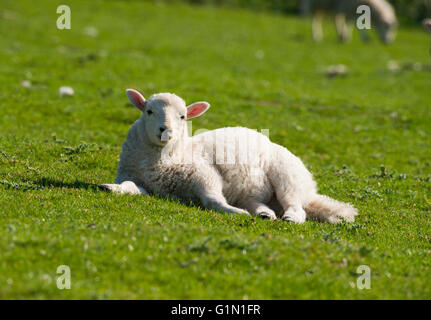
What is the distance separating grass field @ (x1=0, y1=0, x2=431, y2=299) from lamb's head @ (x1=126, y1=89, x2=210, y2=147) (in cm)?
108

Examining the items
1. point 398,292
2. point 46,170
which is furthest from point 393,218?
point 46,170

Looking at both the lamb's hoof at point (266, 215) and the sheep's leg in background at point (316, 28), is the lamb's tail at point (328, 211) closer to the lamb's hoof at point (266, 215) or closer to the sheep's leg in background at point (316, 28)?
the lamb's hoof at point (266, 215)

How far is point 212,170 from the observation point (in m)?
10.6

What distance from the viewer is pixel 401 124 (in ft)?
69.4

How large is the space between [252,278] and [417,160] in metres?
11.3

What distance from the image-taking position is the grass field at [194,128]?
7.41 meters

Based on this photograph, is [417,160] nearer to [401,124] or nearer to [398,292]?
[401,124]

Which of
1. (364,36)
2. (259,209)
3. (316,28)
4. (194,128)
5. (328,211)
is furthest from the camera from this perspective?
(364,36)

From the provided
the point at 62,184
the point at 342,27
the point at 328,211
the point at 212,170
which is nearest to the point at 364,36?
the point at 342,27

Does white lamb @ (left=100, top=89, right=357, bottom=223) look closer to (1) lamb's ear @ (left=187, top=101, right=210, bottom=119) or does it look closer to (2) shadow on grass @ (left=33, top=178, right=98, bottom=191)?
(1) lamb's ear @ (left=187, top=101, right=210, bottom=119)

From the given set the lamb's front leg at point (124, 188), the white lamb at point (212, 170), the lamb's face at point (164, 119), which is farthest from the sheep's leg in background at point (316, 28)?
the lamb's front leg at point (124, 188)

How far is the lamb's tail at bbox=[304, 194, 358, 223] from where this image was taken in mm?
10680

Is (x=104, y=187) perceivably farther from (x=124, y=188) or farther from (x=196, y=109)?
(x=196, y=109)

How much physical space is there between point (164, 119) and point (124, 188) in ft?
4.43
